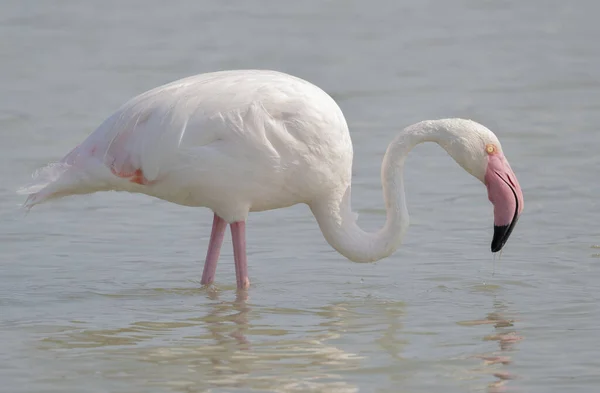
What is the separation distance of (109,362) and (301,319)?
1.33 metres

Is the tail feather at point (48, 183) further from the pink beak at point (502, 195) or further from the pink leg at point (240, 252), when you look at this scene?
the pink beak at point (502, 195)

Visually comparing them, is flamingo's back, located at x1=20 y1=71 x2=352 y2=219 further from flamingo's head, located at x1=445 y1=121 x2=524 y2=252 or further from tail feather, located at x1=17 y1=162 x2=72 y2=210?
flamingo's head, located at x1=445 y1=121 x2=524 y2=252

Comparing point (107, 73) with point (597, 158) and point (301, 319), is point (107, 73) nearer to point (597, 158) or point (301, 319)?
point (597, 158)

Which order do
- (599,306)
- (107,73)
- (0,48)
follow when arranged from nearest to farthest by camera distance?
(599,306) → (107,73) → (0,48)

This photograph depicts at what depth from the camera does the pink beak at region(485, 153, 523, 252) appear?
→ 8094 mm

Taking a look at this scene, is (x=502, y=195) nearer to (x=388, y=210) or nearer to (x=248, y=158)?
(x=388, y=210)

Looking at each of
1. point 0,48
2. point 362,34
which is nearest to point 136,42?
point 0,48

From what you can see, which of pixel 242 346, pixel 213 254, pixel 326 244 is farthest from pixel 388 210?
pixel 242 346

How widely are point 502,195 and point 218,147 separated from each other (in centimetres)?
178

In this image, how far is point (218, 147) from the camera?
25.5 ft

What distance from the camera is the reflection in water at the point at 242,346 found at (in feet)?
21.2

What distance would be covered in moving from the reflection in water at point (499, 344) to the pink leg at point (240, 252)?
147 centimetres

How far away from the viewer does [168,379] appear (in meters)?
6.46

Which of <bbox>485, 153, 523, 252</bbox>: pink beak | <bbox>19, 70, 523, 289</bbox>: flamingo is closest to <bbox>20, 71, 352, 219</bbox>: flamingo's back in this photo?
<bbox>19, 70, 523, 289</bbox>: flamingo
